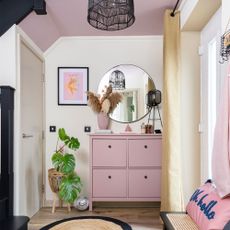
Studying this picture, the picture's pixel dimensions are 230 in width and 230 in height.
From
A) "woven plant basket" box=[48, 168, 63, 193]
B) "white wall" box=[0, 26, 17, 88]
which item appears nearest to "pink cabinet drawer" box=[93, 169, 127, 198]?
"woven plant basket" box=[48, 168, 63, 193]

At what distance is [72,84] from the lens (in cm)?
392

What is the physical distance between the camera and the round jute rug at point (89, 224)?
295 cm

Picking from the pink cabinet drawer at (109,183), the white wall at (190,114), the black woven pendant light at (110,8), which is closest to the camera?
the black woven pendant light at (110,8)

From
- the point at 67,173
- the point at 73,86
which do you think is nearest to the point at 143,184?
the point at 67,173

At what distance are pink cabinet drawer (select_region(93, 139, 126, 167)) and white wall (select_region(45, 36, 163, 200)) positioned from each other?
15.7 inches

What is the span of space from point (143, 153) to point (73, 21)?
190cm

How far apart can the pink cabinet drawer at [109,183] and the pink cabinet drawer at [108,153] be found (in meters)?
0.09

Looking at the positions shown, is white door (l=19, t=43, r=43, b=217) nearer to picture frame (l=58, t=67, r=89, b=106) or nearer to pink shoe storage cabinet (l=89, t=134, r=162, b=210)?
picture frame (l=58, t=67, r=89, b=106)

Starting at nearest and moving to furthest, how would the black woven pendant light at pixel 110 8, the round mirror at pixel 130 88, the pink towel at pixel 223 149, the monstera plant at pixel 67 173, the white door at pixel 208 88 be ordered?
the pink towel at pixel 223 149, the black woven pendant light at pixel 110 8, the white door at pixel 208 88, the monstera plant at pixel 67 173, the round mirror at pixel 130 88

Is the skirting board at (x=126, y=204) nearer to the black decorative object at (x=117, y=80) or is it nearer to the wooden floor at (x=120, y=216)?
the wooden floor at (x=120, y=216)

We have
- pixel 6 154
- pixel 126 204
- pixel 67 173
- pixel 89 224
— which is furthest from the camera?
pixel 126 204

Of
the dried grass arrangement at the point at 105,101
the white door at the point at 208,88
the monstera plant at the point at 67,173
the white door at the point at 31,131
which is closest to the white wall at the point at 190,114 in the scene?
the white door at the point at 208,88

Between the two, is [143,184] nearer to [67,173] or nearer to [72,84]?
[67,173]

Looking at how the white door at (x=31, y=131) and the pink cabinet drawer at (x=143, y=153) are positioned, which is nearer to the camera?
the white door at (x=31, y=131)
